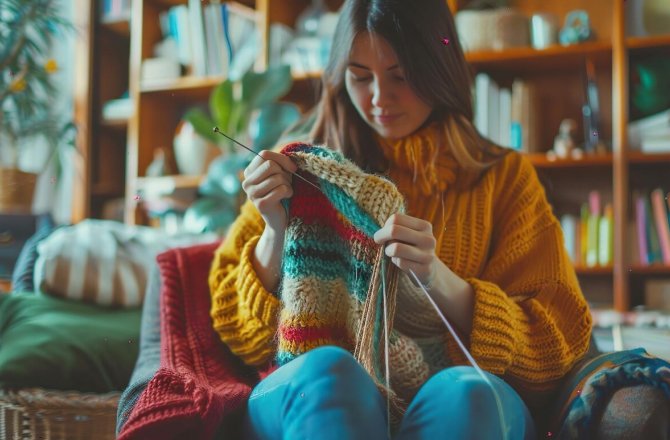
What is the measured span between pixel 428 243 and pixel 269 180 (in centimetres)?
23

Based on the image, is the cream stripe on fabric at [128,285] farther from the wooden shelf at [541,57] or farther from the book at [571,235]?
the book at [571,235]

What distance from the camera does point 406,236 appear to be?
2.77 ft

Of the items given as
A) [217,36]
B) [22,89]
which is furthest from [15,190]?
[217,36]

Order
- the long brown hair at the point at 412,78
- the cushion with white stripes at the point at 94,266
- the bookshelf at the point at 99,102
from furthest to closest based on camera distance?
the bookshelf at the point at 99,102 → the cushion with white stripes at the point at 94,266 → the long brown hair at the point at 412,78

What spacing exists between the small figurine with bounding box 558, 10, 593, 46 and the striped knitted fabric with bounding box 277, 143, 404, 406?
4.71ft

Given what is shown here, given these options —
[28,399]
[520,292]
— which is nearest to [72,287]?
[28,399]

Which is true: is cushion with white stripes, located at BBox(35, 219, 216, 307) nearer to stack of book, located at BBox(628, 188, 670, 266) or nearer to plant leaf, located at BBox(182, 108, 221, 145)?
plant leaf, located at BBox(182, 108, 221, 145)

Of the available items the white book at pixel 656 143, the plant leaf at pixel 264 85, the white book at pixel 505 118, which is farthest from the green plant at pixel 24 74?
the white book at pixel 656 143

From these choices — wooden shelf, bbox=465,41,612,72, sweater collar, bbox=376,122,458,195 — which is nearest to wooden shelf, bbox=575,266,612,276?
wooden shelf, bbox=465,41,612,72

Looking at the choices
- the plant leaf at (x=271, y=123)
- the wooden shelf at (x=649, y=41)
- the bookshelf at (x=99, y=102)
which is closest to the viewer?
the wooden shelf at (x=649, y=41)

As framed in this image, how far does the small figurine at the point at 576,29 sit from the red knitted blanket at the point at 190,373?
4.62 ft

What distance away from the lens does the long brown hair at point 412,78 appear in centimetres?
105

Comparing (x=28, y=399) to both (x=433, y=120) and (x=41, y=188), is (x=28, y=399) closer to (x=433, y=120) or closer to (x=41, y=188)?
(x=433, y=120)

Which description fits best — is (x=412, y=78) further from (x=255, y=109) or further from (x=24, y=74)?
(x=24, y=74)
